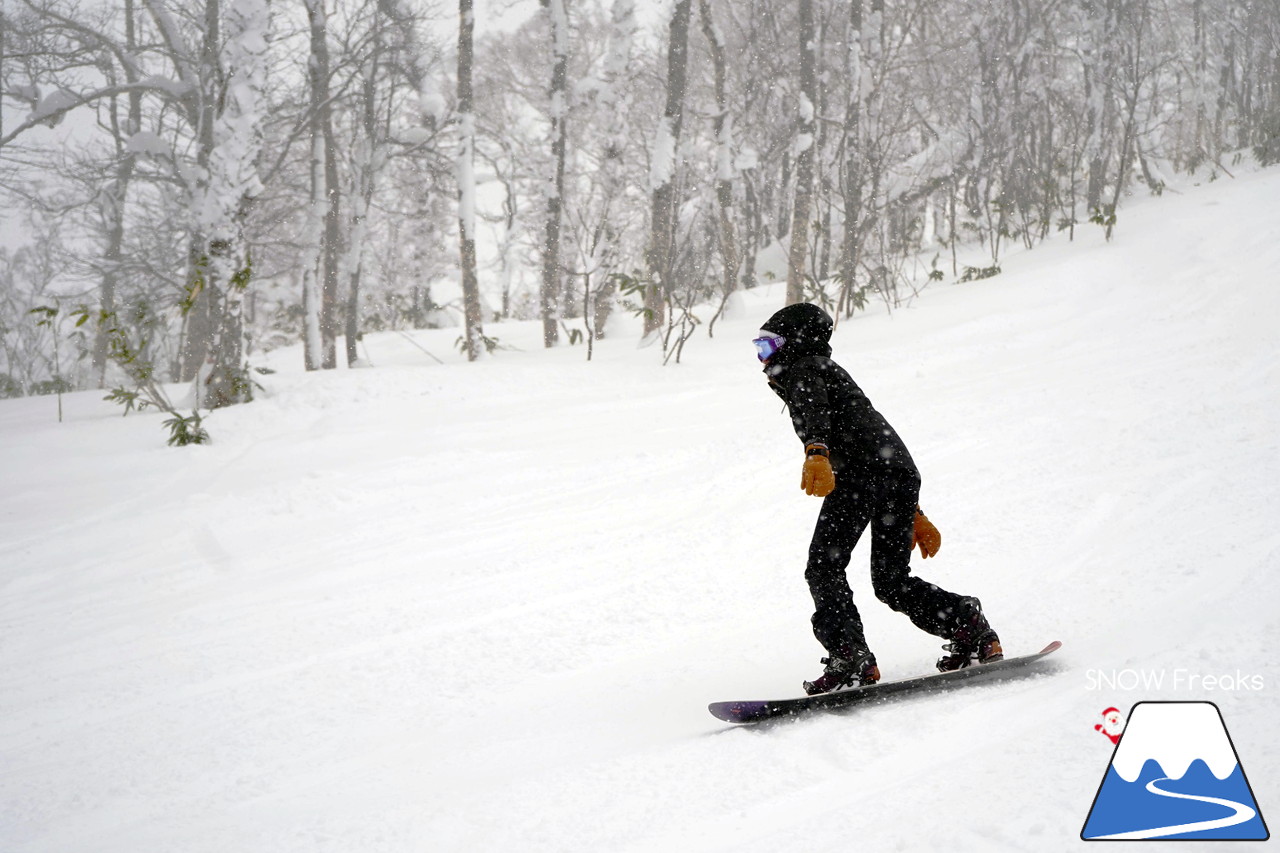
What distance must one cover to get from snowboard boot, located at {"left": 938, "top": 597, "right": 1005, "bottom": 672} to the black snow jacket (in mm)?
621

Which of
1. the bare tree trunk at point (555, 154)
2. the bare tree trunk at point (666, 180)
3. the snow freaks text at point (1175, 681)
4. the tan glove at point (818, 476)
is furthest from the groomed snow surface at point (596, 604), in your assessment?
the bare tree trunk at point (555, 154)

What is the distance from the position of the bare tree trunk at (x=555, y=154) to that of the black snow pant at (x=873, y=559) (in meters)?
11.2

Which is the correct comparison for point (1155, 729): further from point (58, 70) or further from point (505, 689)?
point (58, 70)

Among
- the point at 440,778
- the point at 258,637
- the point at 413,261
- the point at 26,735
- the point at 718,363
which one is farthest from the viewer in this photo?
the point at 413,261

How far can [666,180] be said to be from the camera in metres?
12.2

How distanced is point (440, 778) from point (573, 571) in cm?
235

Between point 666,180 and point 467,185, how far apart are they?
3.63 m

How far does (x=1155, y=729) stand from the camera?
277cm

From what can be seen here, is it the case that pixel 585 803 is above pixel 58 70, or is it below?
below

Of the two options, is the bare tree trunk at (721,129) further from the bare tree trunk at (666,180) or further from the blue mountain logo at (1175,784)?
the blue mountain logo at (1175,784)

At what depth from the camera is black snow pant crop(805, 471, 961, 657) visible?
348 centimetres

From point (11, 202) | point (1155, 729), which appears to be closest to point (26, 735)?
point (1155, 729)

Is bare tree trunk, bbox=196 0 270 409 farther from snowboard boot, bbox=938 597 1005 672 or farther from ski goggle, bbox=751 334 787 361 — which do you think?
snowboard boot, bbox=938 597 1005 672

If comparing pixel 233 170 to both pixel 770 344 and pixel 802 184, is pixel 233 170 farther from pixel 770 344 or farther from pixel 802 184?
pixel 802 184
